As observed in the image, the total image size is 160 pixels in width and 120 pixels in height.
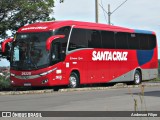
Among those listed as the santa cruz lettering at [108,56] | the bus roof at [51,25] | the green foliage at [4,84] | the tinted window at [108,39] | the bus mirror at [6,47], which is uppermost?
the bus roof at [51,25]

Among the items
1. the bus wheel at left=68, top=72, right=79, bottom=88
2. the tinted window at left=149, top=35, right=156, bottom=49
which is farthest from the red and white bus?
the tinted window at left=149, top=35, right=156, bottom=49

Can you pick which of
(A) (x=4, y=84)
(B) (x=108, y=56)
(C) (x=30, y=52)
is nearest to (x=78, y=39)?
(C) (x=30, y=52)

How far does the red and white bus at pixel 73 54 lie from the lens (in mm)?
24781

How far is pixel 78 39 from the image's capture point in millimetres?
26359

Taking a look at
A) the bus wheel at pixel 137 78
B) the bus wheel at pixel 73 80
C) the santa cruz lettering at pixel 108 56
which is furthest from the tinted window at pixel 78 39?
the bus wheel at pixel 137 78

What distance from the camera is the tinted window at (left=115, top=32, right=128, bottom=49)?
3016 cm

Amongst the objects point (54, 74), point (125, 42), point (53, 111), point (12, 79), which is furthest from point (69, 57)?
point (53, 111)

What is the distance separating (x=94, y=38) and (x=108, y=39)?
1.56 metres

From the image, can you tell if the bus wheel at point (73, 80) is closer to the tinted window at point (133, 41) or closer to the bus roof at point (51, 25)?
the bus roof at point (51, 25)

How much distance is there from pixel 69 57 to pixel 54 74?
1435 millimetres

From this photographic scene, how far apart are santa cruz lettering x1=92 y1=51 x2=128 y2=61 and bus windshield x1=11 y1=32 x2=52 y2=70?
422cm

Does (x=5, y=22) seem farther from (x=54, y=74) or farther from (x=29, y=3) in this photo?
(x=54, y=74)

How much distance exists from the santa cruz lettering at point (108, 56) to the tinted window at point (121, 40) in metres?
0.46

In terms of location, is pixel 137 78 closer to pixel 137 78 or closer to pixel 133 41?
pixel 137 78
